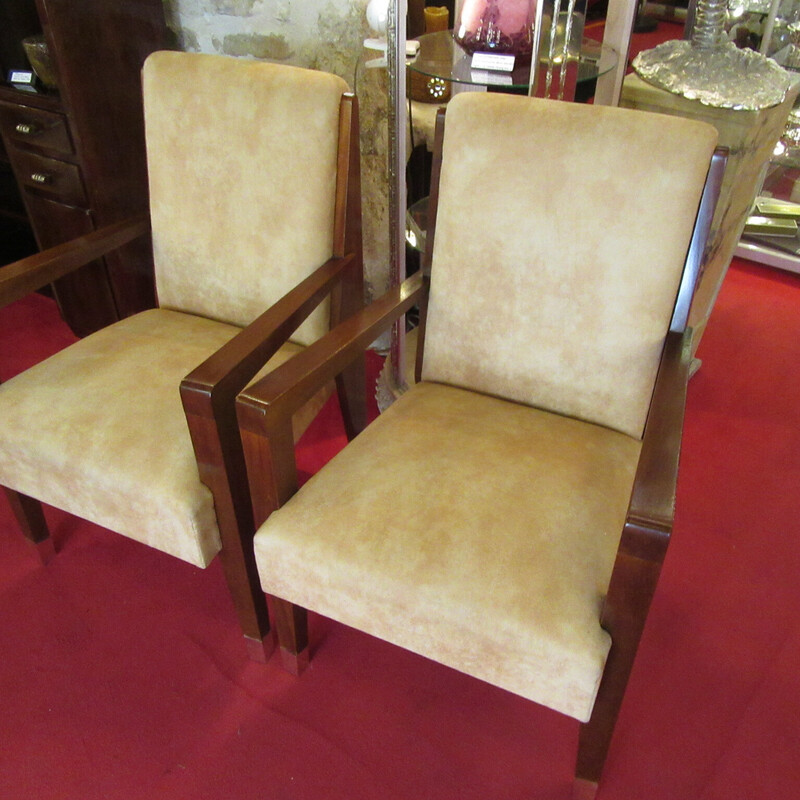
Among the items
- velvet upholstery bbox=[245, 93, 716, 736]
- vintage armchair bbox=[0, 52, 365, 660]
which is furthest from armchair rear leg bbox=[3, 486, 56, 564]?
velvet upholstery bbox=[245, 93, 716, 736]

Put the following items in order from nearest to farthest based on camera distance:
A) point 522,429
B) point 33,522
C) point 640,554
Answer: point 640,554 → point 522,429 → point 33,522

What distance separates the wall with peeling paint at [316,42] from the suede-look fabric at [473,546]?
90 centimetres

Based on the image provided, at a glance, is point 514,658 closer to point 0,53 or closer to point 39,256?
point 39,256

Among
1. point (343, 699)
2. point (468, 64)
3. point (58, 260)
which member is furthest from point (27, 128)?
point (343, 699)

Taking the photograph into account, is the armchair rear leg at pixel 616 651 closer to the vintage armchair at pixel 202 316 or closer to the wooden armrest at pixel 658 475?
the wooden armrest at pixel 658 475

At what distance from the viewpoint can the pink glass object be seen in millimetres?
1328

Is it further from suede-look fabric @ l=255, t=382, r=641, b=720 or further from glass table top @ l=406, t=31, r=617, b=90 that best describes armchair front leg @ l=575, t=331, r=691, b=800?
glass table top @ l=406, t=31, r=617, b=90

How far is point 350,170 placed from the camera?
129 centimetres

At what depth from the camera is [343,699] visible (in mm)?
1286

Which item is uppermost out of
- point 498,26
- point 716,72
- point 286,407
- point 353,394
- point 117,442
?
point 498,26

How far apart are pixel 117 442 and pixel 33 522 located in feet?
1.59

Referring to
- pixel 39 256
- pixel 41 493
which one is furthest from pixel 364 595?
pixel 39 256

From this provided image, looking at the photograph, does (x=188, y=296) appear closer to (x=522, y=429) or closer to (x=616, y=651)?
(x=522, y=429)

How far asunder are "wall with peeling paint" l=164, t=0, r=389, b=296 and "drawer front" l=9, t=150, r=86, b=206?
472mm
